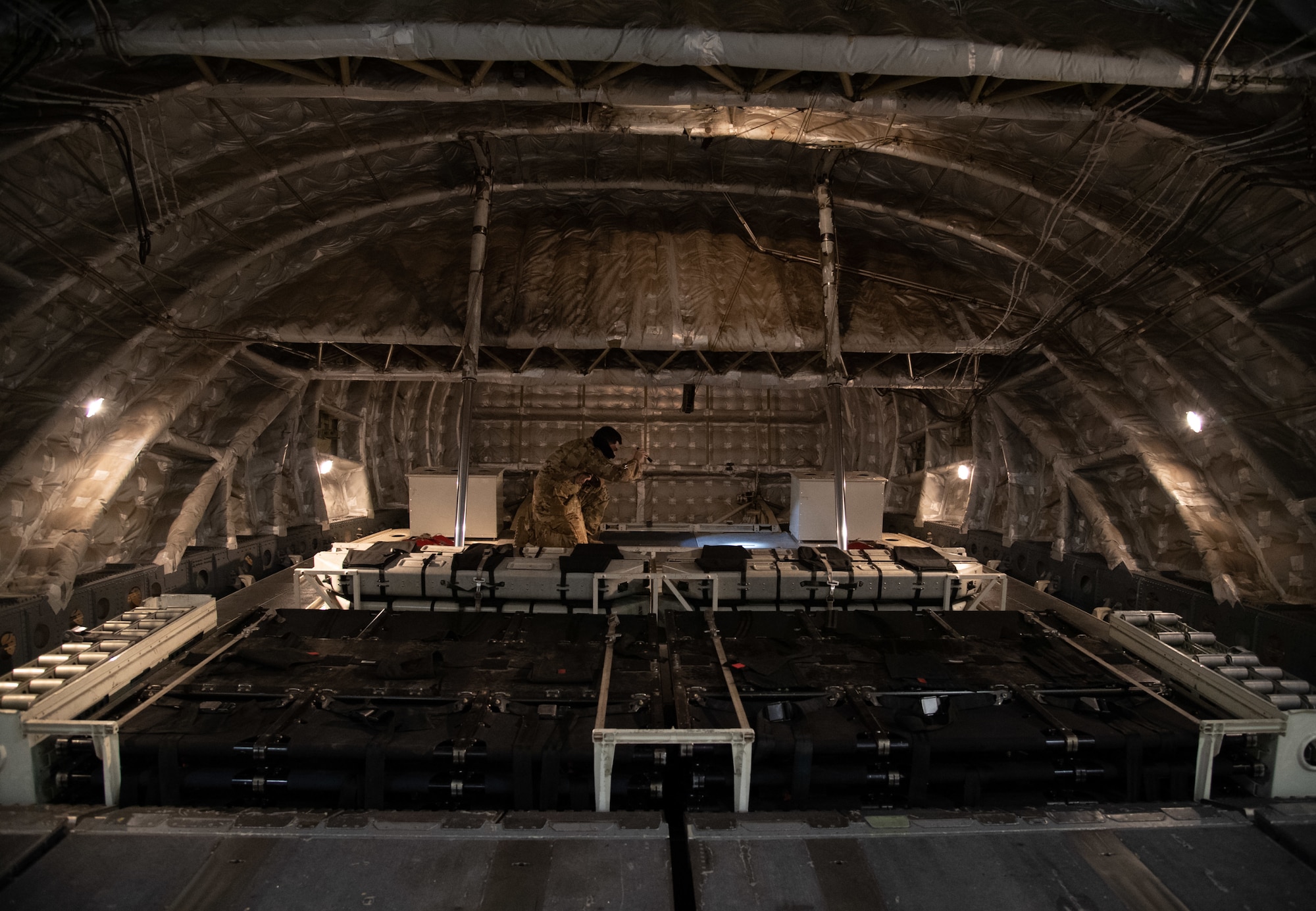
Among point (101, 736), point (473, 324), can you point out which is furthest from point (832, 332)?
point (101, 736)

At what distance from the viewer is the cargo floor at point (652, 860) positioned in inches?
117

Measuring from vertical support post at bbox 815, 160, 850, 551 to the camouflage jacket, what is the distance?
127 inches

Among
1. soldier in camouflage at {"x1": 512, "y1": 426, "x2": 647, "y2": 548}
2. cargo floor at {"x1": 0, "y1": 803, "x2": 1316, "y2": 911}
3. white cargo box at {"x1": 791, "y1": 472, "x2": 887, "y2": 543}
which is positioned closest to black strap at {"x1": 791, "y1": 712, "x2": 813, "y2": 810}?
cargo floor at {"x1": 0, "y1": 803, "x2": 1316, "y2": 911}

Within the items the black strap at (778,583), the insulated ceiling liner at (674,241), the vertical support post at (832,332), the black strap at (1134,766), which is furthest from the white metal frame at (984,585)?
the black strap at (1134,766)

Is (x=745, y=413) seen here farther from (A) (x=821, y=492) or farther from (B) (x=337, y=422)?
(B) (x=337, y=422)

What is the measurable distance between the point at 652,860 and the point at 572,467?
684cm

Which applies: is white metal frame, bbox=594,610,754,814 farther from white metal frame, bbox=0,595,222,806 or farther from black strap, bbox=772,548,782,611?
black strap, bbox=772,548,782,611

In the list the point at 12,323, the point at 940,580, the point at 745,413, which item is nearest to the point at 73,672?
the point at 12,323

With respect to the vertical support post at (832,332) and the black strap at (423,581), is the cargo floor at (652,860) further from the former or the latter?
the vertical support post at (832,332)

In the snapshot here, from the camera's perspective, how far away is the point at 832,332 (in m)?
9.13

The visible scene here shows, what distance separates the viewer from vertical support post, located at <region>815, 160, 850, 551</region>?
898 centimetres

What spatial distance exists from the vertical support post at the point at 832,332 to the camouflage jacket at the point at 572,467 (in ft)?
10.6

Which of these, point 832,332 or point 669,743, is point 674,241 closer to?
point 832,332

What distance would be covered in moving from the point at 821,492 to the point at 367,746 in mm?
8138
